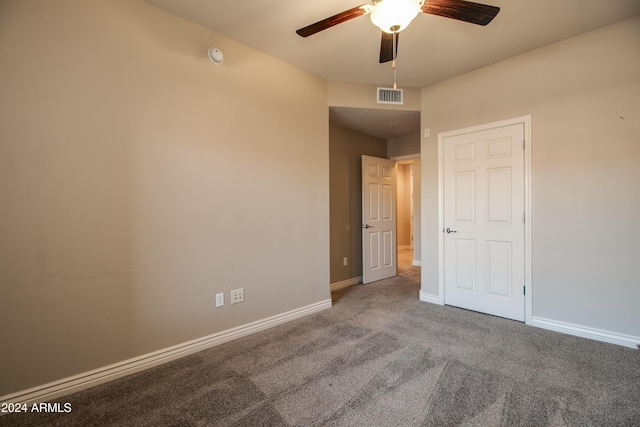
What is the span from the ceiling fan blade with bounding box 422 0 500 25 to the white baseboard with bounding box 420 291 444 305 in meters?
2.71

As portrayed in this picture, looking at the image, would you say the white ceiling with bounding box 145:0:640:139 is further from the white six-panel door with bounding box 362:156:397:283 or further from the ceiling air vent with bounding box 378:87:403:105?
the white six-panel door with bounding box 362:156:397:283

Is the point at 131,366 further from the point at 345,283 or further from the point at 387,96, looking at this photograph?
the point at 387,96

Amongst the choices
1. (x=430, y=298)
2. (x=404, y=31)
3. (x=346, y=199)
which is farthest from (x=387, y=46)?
(x=430, y=298)

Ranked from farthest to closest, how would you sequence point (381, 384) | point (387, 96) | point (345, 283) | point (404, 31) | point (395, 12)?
1. point (345, 283)
2. point (387, 96)
3. point (404, 31)
4. point (381, 384)
5. point (395, 12)

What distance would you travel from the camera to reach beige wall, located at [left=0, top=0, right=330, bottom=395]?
1.50m

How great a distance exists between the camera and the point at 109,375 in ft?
5.72

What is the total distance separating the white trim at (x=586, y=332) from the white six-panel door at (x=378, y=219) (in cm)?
201

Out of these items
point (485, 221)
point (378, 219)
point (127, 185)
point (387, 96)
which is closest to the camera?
point (127, 185)

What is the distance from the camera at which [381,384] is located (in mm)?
1669

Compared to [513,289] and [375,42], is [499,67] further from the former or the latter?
[513,289]

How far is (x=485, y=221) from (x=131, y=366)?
133 inches

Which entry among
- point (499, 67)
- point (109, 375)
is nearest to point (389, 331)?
point (109, 375)

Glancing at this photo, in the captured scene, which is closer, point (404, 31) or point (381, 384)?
point (381, 384)

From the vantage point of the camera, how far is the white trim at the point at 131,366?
153 centimetres
